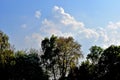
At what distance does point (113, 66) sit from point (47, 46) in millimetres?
23763

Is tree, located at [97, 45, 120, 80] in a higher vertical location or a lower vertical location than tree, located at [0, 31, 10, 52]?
lower

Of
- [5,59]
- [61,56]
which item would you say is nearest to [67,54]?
[61,56]

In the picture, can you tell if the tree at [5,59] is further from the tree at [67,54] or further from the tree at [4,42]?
the tree at [67,54]

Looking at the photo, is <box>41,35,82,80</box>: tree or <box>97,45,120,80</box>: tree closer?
<box>97,45,120,80</box>: tree

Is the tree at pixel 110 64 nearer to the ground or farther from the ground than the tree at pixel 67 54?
nearer to the ground

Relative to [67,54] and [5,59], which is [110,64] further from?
[5,59]

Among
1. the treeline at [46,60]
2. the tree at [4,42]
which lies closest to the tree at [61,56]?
the treeline at [46,60]

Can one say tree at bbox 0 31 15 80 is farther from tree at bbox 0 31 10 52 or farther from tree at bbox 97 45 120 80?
tree at bbox 97 45 120 80

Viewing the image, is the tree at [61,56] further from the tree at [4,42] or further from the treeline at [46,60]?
the tree at [4,42]

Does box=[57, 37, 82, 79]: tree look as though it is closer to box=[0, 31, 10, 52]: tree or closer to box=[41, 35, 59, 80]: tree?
box=[41, 35, 59, 80]: tree

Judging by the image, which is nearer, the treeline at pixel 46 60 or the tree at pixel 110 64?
the tree at pixel 110 64

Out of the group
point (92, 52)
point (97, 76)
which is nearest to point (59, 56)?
point (92, 52)

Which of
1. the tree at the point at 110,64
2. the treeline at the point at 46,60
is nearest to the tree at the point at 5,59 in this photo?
the treeline at the point at 46,60

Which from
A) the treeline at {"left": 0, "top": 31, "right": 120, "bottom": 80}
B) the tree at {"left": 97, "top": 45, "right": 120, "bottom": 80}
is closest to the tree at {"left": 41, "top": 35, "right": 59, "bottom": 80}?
the treeline at {"left": 0, "top": 31, "right": 120, "bottom": 80}
